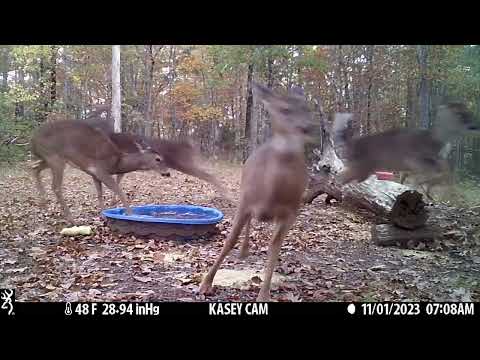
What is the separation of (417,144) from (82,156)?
5.36 ft

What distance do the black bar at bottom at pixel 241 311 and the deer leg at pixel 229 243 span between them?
0.16 m

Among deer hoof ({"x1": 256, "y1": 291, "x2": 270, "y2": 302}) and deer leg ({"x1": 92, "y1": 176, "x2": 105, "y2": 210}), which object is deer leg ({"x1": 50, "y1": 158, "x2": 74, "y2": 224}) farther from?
deer hoof ({"x1": 256, "y1": 291, "x2": 270, "y2": 302})

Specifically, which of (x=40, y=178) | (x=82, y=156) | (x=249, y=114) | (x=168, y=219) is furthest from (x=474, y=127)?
(x=40, y=178)

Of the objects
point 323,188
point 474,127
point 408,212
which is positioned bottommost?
point 408,212

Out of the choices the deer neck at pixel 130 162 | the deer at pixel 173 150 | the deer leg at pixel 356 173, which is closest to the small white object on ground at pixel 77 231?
the deer neck at pixel 130 162

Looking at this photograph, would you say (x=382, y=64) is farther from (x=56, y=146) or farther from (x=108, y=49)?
(x=56, y=146)

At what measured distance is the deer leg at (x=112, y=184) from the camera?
2.35 m

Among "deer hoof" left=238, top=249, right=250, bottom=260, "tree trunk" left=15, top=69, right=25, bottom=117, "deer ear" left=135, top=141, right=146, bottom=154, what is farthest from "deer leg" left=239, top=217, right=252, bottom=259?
"tree trunk" left=15, top=69, right=25, bottom=117

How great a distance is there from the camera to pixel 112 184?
238 centimetres

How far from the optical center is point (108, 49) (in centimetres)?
178

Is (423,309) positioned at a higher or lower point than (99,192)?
lower

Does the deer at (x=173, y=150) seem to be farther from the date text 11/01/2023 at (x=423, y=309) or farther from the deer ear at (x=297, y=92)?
the date text 11/01/2023 at (x=423, y=309)

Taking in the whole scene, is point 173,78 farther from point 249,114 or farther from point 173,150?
point 249,114
